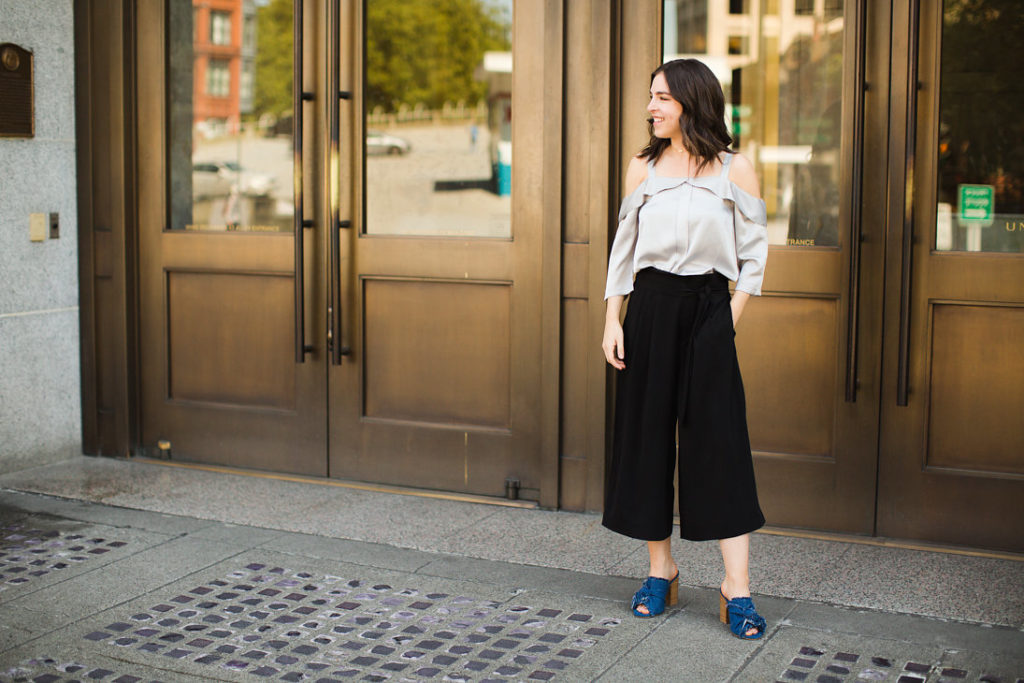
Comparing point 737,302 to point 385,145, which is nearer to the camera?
point 737,302

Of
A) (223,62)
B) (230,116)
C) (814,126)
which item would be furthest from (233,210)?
(814,126)

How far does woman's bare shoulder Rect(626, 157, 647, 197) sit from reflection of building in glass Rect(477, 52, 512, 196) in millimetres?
1438

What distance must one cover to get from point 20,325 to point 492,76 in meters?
2.56

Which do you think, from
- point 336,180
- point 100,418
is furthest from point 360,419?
point 100,418

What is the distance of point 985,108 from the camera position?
172 inches

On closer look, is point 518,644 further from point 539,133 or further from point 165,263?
point 165,263

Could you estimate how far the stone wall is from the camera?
5.58 m

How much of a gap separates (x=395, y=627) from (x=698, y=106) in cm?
187

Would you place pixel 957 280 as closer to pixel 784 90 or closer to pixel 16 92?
pixel 784 90

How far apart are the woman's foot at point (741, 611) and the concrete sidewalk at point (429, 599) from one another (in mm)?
63

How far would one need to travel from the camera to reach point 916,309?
449 centimetres

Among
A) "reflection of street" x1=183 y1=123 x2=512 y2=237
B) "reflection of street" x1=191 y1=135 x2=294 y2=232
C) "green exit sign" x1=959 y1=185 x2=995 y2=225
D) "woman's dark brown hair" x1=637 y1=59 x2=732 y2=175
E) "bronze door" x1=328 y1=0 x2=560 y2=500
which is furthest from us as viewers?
"reflection of street" x1=191 y1=135 x2=294 y2=232

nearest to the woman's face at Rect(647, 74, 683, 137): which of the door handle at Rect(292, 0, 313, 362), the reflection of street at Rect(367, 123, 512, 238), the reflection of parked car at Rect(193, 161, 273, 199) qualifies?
the reflection of street at Rect(367, 123, 512, 238)

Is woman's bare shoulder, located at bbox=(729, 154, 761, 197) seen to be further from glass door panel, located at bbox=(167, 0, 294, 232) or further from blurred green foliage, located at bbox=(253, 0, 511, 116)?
glass door panel, located at bbox=(167, 0, 294, 232)
